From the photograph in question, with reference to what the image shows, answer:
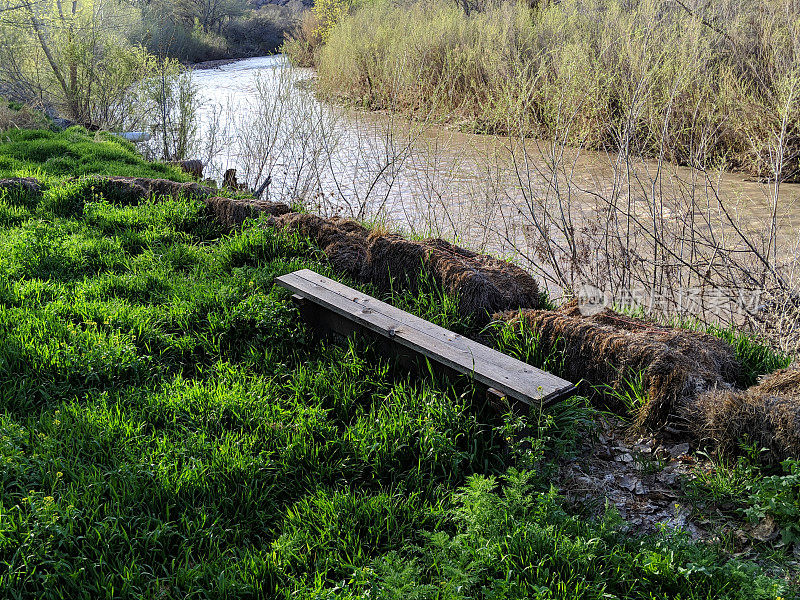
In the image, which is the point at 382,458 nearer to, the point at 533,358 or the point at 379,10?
the point at 533,358

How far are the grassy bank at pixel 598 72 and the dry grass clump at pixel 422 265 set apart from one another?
158 cm

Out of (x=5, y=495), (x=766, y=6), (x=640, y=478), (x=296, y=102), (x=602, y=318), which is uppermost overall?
(x=766, y=6)

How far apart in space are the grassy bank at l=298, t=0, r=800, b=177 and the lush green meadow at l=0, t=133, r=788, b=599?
2.95 metres

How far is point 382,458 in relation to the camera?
299 centimetres

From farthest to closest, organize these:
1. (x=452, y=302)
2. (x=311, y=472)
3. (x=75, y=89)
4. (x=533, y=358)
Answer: (x=75, y=89) → (x=452, y=302) → (x=533, y=358) → (x=311, y=472)

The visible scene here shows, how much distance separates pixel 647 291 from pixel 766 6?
798cm

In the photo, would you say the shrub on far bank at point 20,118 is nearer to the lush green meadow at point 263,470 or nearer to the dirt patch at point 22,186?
the dirt patch at point 22,186

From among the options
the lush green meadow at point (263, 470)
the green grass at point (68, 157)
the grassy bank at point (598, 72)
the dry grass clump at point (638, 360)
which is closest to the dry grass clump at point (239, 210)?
the lush green meadow at point (263, 470)

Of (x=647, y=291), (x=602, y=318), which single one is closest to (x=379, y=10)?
(x=647, y=291)

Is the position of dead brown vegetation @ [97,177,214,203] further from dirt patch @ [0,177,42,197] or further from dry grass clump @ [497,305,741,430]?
dry grass clump @ [497,305,741,430]

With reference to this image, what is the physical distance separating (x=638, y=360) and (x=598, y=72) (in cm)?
467

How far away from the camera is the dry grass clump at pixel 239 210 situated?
5586 mm

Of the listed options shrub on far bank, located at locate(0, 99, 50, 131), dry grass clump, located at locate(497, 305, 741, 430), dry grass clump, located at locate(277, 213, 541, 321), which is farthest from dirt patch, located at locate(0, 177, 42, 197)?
dry grass clump, located at locate(497, 305, 741, 430)

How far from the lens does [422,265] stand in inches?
175
